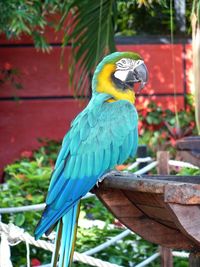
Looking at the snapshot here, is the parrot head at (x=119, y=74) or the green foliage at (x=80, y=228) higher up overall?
the parrot head at (x=119, y=74)

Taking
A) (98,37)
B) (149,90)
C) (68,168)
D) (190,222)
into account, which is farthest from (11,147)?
(190,222)

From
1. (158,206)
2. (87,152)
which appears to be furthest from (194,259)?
(87,152)

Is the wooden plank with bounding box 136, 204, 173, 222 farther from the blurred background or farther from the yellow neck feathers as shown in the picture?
the blurred background

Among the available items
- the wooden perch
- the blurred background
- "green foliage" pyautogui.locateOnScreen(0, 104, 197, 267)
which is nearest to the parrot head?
the wooden perch

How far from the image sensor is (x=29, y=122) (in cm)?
815

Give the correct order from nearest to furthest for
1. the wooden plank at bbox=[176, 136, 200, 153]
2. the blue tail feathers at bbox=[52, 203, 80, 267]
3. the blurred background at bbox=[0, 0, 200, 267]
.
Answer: the blue tail feathers at bbox=[52, 203, 80, 267] < the wooden plank at bbox=[176, 136, 200, 153] < the blurred background at bbox=[0, 0, 200, 267]

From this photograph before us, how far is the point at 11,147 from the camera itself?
8.10m

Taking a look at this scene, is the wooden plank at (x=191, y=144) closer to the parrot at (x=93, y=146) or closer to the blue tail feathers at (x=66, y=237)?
the parrot at (x=93, y=146)

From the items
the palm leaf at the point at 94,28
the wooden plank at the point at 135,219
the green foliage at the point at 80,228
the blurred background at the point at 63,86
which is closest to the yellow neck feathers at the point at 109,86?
the wooden plank at the point at 135,219

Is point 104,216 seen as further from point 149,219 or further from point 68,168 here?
point 149,219

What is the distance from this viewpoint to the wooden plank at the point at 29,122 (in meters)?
8.10

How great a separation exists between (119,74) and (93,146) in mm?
357

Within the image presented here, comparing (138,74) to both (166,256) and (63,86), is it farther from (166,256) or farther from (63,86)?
(63,86)

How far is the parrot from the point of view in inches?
98.9
